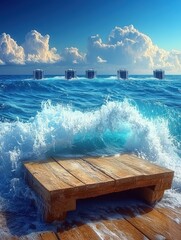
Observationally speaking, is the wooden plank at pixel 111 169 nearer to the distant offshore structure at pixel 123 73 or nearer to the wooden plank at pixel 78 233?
the wooden plank at pixel 78 233

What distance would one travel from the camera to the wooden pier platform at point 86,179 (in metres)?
2.50

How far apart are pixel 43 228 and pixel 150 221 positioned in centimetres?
104

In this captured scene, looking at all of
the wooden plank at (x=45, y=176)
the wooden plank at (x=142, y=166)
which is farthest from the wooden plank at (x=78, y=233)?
the wooden plank at (x=142, y=166)

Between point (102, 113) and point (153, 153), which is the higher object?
point (102, 113)

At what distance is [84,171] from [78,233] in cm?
75

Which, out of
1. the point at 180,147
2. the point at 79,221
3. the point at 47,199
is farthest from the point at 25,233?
the point at 180,147

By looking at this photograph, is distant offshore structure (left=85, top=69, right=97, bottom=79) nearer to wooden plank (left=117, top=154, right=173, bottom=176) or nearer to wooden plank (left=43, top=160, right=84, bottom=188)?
wooden plank (left=117, top=154, right=173, bottom=176)

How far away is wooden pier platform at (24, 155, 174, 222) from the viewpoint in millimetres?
2504

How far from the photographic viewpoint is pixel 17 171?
3.38 metres

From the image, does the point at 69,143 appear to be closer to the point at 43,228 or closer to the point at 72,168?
the point at 72,168

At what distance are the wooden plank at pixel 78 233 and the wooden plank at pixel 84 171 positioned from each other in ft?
1.38

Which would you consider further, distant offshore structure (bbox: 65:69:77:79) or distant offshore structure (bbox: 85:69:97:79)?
distant offshore structure (bbox: 85:69:97:79)

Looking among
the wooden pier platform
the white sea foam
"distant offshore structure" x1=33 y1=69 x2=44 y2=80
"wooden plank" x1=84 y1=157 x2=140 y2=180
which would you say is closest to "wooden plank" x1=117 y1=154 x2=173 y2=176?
the wooden pier platform

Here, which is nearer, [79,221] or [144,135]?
[79,221]
